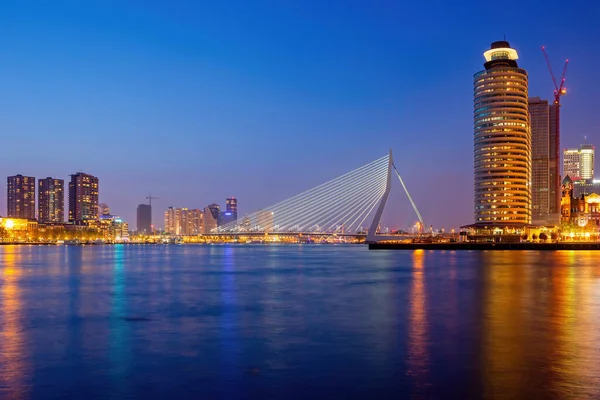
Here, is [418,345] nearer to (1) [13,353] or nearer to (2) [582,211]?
(1) [13,353]

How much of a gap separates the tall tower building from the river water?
13406cm

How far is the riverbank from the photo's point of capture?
123 m

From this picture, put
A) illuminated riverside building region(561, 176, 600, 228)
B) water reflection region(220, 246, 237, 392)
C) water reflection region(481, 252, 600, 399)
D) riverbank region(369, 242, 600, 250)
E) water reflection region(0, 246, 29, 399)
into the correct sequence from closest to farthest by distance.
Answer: water reflection region(0, 246, 29, 399) < water reflection region(481, 252, 600, 399) < water reflection region(220, 246, 237, 392) < riverbank region(369, 242, 600, 250) < illuminated riverside building region(561, 176, 600, 228)

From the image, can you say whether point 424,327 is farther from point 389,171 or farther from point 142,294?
point 389,171

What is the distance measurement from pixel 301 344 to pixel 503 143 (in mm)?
154511

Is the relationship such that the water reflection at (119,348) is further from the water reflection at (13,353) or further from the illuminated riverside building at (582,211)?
the illuminated riverside building at (582,211)

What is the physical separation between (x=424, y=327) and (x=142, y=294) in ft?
61.2

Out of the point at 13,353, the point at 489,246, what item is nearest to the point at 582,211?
the point at 489,246

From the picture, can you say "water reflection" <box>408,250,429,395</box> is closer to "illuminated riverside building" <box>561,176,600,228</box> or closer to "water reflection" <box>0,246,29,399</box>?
"water reflection" <box>0,246,29,399</box>

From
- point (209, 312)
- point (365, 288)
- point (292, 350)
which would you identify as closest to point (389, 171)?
point (365, 288)

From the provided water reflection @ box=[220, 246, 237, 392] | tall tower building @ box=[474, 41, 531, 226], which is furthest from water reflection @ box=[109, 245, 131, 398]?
tall tower building @ box=[474, 41, 531, 226]

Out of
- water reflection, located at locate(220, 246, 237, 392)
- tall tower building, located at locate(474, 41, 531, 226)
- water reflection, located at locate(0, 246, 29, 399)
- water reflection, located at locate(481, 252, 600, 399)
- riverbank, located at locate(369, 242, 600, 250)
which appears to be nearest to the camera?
water reflection, located at locate(0, 246, 29, 399)

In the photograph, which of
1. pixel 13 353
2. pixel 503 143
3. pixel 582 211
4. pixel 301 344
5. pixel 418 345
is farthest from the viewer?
pixel 582 211

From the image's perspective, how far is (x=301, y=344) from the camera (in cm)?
1823
